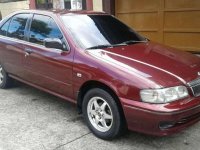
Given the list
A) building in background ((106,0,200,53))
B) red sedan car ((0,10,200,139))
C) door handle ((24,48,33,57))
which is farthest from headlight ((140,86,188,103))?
building in background ((106,0,200,53))

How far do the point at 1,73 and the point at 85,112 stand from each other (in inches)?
113

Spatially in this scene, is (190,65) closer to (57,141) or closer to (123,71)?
(123,71)

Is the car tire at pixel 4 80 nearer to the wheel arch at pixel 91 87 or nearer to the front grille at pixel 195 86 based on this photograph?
the wheel arch at pixel 91 87

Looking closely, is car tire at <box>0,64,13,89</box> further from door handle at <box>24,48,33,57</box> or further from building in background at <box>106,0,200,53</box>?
building in background at <box>106,0,200,53</box>

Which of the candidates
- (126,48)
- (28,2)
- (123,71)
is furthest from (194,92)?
(28,2)

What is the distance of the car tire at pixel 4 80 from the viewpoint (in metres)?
6.66

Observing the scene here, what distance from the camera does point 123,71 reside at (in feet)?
13.5

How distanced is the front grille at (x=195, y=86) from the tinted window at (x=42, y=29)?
6.68 feet

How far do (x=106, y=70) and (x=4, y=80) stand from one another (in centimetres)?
323

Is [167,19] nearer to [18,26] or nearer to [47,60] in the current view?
[18,26]

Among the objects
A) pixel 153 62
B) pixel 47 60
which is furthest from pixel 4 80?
pixel 153 62

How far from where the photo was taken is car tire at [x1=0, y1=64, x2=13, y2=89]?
6.66 metres

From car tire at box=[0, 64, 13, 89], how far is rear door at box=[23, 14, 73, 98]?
2.99 ft

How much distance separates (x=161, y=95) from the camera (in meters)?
3.83
